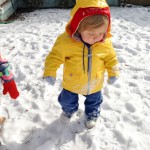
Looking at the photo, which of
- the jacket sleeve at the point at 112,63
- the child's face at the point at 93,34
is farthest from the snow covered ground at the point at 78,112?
the child's face at the point at 93,34

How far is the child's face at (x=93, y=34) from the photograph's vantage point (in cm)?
225

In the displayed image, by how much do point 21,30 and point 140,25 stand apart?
2817 mm

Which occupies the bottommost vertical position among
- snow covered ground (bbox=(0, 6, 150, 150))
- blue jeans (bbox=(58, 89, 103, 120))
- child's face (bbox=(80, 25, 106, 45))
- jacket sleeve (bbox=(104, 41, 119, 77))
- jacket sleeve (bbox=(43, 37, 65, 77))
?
snow covered ground (bbox=(0, 6, 150, 150))

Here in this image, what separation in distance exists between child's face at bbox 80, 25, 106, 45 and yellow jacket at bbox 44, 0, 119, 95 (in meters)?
0.09

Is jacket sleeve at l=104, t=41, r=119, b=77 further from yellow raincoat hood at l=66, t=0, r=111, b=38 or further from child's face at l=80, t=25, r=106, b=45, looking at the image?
yellow raincoat hood at l=66, t=0, r=111, b=38

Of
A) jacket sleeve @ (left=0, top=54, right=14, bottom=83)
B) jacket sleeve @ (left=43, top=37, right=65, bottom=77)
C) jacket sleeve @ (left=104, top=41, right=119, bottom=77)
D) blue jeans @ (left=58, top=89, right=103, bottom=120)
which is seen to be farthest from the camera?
blue jeans @ (left=58, top=89, right=103, bottom=120)

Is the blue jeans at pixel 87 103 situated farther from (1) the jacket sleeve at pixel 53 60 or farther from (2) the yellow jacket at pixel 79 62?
(1) the jacket sleeve at pixel 53 60

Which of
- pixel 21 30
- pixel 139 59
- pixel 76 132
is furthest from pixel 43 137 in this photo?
pixel 21 30

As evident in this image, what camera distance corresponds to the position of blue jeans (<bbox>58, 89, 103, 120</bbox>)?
9.39 feet

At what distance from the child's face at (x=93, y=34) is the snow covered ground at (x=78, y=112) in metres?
1.14

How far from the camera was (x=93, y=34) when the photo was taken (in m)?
2.30

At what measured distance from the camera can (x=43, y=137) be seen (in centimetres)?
293

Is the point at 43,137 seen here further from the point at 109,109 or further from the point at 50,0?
the point at 50,0

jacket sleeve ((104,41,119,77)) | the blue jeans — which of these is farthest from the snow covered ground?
jacket sleeve ((104,41,119,77))
